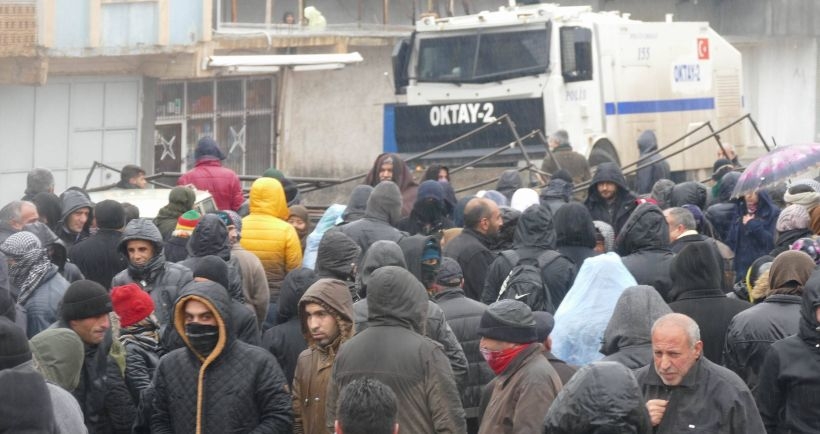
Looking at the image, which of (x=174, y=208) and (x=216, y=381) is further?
(x=174, y=208)

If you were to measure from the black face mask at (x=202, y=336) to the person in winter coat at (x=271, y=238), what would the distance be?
2993mm

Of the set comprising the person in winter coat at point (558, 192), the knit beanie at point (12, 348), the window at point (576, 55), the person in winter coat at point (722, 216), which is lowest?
the knit beanie at point (12, 348)

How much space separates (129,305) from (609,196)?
540 cm

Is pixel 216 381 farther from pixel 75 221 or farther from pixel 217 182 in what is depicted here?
pixel 217 182

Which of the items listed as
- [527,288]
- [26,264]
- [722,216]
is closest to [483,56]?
[722,216]

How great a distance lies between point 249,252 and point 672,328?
149 inches

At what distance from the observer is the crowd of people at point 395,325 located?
5.76 metres

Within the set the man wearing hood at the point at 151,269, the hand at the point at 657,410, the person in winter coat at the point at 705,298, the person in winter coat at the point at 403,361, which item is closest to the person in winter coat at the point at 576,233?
the person in winter coat at the point at 705,298

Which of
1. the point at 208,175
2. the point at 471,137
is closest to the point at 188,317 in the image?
the point at 208,175

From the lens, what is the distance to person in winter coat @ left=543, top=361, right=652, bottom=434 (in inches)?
175

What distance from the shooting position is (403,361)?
242 inches

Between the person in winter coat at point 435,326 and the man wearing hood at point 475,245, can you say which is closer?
the person in winter coat at point 435,326

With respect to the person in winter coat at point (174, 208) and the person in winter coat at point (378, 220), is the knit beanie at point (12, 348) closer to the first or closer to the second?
the person in winter coat at point (378, 220)

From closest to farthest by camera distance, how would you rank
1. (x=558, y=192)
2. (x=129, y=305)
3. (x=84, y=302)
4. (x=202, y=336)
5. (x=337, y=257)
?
1. (x=202, y=336)
2. (x=84, y=302)
3. (x=129, y=305)
4. (x=337, y=257)
5. (x=558, y=192)
